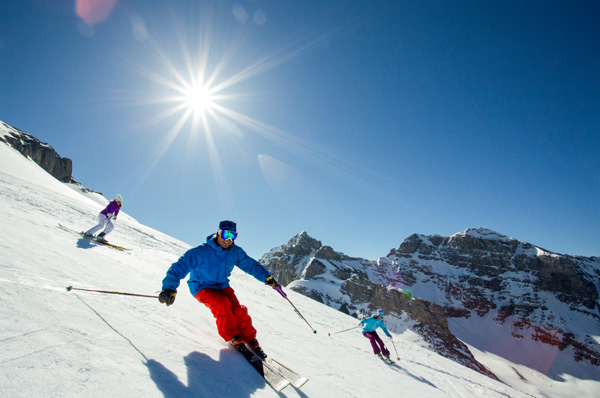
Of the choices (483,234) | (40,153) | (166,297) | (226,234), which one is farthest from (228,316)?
(483,234)

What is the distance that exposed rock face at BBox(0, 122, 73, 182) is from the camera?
5744cm

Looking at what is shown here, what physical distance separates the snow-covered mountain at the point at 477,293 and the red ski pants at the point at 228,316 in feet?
295

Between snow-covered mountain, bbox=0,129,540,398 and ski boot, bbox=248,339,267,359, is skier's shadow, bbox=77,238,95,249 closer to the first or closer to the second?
snow-covered mountain, bbox=0,129,540,398

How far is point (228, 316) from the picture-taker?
12.0 feet

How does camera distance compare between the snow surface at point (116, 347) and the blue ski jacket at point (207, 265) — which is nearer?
the snow surface at point (116, 347)

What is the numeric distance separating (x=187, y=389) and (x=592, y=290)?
20580cm

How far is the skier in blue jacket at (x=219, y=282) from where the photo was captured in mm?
3594

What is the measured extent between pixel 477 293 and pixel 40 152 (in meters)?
198

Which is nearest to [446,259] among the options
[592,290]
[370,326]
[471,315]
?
[471,315]

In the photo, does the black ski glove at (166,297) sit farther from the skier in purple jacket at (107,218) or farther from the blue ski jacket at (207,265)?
the skier in purple jacket at (107,218)

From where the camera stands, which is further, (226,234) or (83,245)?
(83,245)

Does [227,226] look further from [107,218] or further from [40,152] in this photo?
[40,152]

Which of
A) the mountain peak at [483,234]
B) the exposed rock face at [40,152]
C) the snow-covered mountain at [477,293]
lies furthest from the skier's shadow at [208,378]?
the mountain peak at [483,234]

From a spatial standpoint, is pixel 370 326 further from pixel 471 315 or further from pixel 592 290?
pixel 592 290
